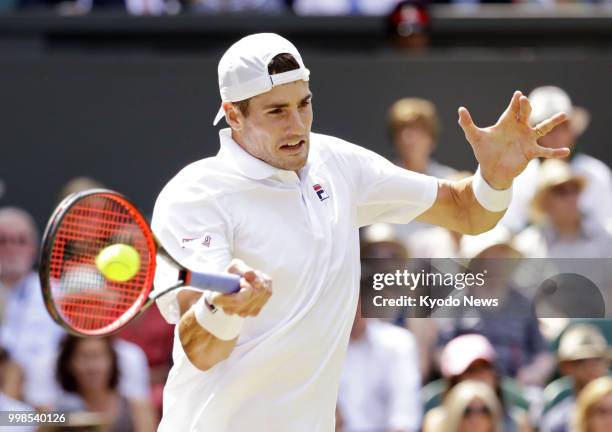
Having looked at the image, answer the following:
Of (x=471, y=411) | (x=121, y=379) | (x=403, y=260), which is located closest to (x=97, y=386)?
(x=121, y=379)

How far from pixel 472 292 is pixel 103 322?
224 centimetres

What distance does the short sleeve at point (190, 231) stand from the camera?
354 cm

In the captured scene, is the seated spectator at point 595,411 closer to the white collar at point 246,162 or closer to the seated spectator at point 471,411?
the seated spectator at point 471,411

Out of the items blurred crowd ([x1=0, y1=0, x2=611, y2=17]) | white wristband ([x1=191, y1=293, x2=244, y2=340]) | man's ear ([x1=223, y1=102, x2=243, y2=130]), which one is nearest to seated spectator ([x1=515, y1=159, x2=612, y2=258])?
blurred crowd ([x1=0, y1=0, x2=611, y2=17])

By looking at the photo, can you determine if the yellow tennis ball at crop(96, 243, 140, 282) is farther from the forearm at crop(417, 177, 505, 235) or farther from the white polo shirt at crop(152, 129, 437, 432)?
the forearm at crop(417, 177, 505, 235)

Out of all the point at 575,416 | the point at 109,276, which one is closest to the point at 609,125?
the point at 575,416

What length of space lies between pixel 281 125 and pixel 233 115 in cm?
18

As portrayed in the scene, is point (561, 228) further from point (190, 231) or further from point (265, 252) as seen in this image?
point (190, 231)

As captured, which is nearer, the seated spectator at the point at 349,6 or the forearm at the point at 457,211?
the forearm at the point at 457,211

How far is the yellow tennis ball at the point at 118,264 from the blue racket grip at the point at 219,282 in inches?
7.3

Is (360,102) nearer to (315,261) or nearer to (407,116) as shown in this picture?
(407,116)

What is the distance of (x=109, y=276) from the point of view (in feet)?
11.1

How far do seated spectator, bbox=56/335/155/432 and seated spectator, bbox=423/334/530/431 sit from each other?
1.23 m

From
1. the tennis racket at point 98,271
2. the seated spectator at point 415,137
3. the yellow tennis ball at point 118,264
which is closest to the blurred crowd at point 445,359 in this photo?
the seated spectator at point 415,137
